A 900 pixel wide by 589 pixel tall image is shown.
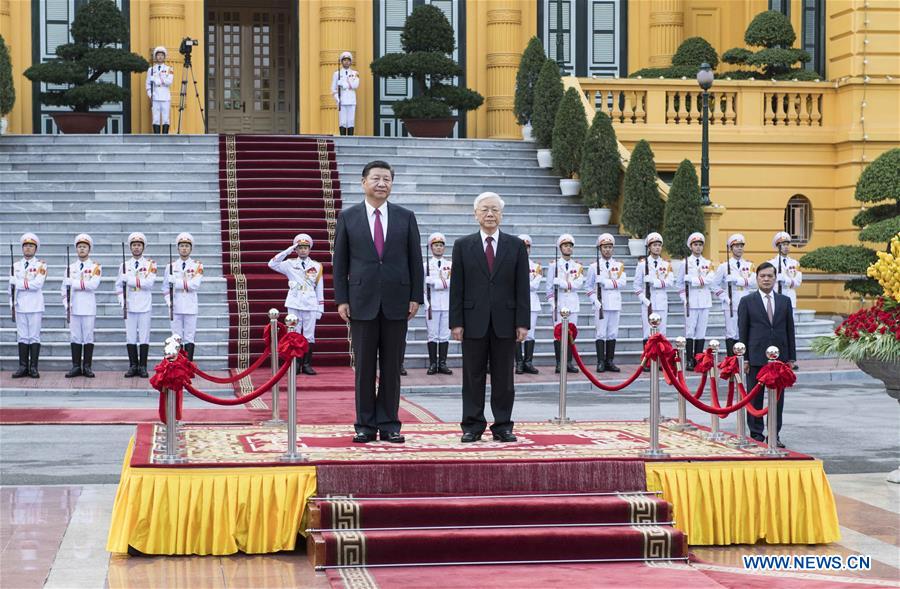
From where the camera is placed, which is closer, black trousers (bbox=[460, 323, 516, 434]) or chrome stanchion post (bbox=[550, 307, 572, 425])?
black trousers (bbox=[460, 323, 516, 434])

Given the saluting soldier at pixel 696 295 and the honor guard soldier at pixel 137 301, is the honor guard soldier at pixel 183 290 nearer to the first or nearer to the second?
the honor guard soldier at pixel 137 301

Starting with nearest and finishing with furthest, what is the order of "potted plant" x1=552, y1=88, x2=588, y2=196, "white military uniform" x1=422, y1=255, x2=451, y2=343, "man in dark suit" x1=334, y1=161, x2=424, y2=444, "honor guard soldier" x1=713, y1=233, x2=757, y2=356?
"man in dark suit" x1=334, y1=161, x2=424, y2=444 → "white military uniform" x1=422, y1=255, x2=451, y2=343 → "honor guard soldier" x1=713, y1=233, x2=757, y2=356 → "potted plant" x1=552, y1=88, x2=588, y2=196

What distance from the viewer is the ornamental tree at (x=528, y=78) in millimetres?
27297

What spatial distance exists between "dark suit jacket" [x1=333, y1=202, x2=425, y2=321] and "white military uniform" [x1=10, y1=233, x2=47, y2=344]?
9.70m

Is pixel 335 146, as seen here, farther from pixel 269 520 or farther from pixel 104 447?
pixel 269 520

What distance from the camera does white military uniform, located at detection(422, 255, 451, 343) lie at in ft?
65.0

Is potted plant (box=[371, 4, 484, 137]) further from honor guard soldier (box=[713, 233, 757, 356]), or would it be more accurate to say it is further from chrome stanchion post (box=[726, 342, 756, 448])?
chrome stanchion post (box=[726, 342, 756, 448])

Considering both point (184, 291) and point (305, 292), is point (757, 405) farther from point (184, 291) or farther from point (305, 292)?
point (184, 291)

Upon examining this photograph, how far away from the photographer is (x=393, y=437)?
34.0ft

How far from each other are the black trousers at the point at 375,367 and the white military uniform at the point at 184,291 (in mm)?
9316

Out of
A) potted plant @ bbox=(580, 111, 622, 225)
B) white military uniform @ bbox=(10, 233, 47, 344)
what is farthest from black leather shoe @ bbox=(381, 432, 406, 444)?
potted plant @ bbox=(580, 111, 622, 225)

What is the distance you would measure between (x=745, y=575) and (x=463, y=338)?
8.89 ft

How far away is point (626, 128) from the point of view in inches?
1078

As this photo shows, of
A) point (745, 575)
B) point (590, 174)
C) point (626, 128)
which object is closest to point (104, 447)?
point (745, 575)
